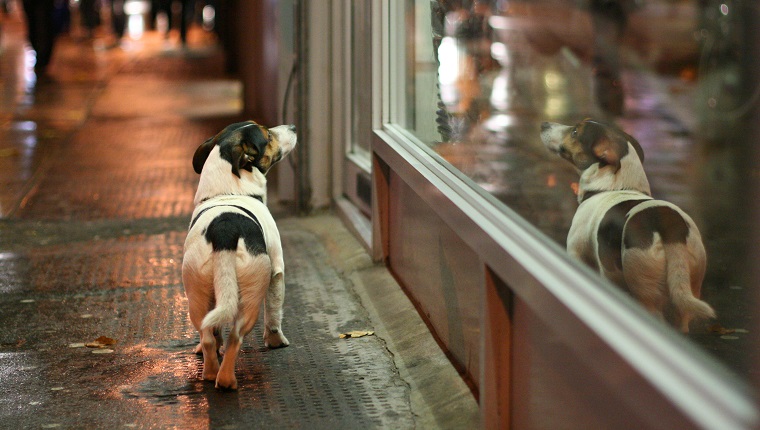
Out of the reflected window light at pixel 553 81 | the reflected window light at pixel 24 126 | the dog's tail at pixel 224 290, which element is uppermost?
the dog's tail at pixel 224 290

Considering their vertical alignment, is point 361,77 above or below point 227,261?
above

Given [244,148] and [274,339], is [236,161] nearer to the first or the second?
[244,148]

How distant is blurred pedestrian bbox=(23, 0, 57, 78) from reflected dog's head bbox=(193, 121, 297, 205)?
51.4ft

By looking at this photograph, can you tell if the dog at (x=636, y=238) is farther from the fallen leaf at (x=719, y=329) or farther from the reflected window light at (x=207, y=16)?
the reflected window light at (x=207, y=16)

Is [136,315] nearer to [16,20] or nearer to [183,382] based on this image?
[183,382]

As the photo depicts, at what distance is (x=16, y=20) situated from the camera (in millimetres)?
36844

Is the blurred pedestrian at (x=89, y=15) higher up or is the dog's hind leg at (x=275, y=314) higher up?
the blurred pedestrian at (x=89, y=15)

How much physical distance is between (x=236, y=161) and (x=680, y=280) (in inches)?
83.2

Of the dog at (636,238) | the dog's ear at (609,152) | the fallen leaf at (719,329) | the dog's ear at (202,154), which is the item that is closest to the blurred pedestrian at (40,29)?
the dog's ear at (202,154)

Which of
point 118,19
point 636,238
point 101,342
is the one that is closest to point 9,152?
point 101,342

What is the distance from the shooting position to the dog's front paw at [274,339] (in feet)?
17.1

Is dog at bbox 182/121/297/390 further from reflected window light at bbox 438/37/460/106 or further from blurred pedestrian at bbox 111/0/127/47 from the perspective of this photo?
blurred pedestrian at bbox 111/0/127/47

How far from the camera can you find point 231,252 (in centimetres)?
447

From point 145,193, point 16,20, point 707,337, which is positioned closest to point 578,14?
point 145,193
